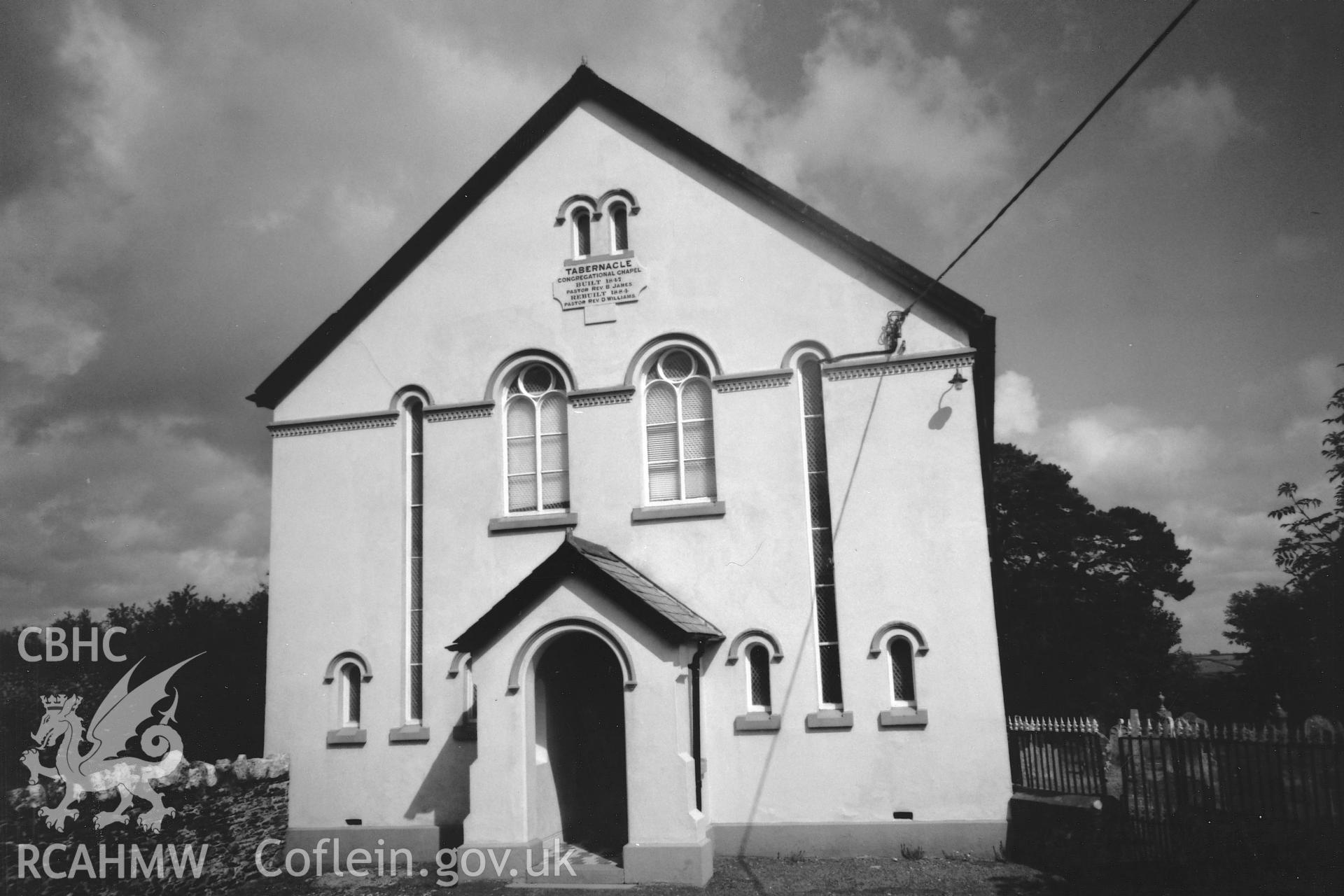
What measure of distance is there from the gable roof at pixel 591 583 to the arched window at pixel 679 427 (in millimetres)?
1906

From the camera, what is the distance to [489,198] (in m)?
16.3

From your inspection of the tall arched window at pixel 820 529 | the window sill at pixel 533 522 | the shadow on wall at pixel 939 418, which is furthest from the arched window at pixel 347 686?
the shadow on wall at pixel 939 418

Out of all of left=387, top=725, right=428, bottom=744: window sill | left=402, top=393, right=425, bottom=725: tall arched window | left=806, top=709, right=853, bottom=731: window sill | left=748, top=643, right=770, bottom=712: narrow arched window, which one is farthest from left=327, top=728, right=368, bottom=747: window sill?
left=806, top=709, right=853, bottom=731: window sill

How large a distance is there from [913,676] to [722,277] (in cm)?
671

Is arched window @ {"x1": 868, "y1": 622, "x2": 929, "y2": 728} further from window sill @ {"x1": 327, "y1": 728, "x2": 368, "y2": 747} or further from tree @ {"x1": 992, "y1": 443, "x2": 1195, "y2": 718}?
tree @ {"x1": 992, "y1": 443, "x2": 1195, "y2": 718}

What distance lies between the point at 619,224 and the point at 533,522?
5.14 meters

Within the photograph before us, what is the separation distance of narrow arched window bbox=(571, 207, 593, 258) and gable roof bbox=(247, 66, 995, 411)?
151 cm

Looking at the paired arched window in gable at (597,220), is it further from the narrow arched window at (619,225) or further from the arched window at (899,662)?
the arched window at (899,662)

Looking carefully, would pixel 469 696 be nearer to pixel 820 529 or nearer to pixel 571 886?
pixel 571 886

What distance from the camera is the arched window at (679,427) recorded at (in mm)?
14930

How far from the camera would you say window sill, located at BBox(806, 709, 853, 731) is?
13.5 metres

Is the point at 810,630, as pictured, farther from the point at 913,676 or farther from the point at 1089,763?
the point at 1089,763

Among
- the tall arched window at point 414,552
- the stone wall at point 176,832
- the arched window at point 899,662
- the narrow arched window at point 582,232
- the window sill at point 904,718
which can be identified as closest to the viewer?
the stone wall at point 176,832

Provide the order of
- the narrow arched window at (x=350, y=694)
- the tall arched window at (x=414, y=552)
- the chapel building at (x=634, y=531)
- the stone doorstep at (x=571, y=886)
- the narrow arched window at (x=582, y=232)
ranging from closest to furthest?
the stone doorstep at (x=571, y=886) < the chapel building at (x=634, y=531) < the tall arched window at (x=414, y=552) < the narrow arched window at (x=350, y=694) < the narrow arched window at (x=582, y=232)
